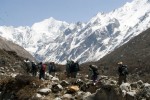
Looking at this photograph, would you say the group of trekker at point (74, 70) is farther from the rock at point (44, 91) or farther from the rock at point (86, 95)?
the rock at point (44, 91)

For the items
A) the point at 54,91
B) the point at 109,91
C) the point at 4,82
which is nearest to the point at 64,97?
the point at 54,91

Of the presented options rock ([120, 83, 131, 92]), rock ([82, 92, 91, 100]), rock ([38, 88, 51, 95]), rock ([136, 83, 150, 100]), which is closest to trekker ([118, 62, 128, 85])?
rock ([120, 83, 131, 92])

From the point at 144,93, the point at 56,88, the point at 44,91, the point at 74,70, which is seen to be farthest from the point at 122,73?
the point at 74,70

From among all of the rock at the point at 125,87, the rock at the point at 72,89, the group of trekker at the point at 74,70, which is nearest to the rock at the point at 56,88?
the rock at the point at 72,89

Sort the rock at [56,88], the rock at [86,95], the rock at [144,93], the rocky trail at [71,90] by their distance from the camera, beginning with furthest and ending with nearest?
the rock at [56,88]
the rock at [86,95]
the rock at [144,93]
the rocky trail at [71,90]

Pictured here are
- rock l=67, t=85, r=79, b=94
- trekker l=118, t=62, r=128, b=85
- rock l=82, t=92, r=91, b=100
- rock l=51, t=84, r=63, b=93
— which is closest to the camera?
rock l=82, t=92, r=91, b=100

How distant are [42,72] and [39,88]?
9.57m

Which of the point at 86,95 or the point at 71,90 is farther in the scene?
the point at 71,90

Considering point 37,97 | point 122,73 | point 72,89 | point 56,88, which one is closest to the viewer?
point 37,97

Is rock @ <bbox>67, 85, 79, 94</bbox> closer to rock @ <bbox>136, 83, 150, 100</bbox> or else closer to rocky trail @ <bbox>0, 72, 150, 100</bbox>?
rocky trail @ <bbox>0, 72, 150, 100</bbox>

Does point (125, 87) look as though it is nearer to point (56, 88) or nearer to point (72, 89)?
point (72, 89)

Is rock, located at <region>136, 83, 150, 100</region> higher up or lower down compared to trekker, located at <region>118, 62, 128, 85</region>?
lower down

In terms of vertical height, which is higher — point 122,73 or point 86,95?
point 122,73

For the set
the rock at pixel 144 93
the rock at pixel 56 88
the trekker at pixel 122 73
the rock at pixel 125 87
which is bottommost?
the rock at pixel 144 93
